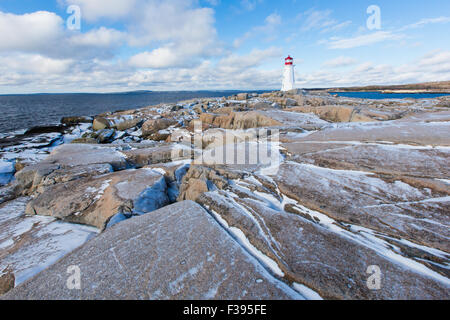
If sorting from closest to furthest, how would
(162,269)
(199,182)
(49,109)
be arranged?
(162,269) → (199,182) → (49,109)

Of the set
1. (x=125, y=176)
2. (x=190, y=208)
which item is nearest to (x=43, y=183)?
(x=125, y=176)

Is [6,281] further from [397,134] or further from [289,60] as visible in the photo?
[289,60]

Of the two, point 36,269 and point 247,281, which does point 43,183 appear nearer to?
point 36,269

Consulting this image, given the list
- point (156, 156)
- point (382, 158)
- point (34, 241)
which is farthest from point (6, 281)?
point (382, 158)

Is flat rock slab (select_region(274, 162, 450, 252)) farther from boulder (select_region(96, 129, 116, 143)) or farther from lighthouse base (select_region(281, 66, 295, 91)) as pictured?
lighthouse base (select_region(281, 66, 295, 91))

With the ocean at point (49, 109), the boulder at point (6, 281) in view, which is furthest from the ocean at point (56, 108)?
the boulder at point (6, 281)
